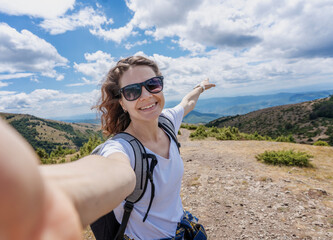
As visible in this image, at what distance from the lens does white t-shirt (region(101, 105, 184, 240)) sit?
1659mm

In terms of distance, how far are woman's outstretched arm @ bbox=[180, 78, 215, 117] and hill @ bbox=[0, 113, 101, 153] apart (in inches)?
4422

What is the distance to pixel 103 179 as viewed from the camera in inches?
31.2

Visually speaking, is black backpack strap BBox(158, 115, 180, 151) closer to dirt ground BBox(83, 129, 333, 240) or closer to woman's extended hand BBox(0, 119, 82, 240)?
woman's extended hand BBox(0, 119, 82, 240)

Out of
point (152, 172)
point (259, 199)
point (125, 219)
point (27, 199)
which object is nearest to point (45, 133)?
point (259, 199)

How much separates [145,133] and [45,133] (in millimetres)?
143531

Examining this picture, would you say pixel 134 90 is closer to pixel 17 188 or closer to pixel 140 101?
pixel 140 101

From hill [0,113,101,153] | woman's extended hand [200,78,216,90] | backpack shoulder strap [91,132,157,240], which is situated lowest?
hill [0,113,101,153]

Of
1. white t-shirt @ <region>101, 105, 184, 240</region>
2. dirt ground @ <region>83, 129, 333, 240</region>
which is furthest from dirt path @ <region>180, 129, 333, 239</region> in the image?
white t-shirt @ <region>101, 105, 184, 240</region>

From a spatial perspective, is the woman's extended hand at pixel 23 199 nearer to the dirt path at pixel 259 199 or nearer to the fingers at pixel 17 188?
the fingers at pixel 17 188

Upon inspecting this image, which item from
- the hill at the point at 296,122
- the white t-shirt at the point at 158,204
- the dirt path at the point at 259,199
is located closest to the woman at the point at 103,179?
the white t-shirt at the point at 158,204

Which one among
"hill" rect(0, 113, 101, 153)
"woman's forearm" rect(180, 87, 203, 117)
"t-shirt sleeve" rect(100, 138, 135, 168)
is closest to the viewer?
"t-shirt sleeve" rect(100, 138, 135, 168)

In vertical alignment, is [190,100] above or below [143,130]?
above

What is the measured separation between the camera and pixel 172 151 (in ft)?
6.84

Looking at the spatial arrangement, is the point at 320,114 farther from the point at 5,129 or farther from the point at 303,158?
the point at 5,129
